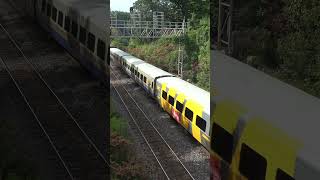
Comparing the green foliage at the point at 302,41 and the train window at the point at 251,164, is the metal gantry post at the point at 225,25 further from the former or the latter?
the train window at the point at 251,164

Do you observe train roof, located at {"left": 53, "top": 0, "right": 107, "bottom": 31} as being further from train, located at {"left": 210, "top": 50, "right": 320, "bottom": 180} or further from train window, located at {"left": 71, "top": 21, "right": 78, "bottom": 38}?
train, located at {"left": 210, "top": 50, "right": 320, "bottom": 180}

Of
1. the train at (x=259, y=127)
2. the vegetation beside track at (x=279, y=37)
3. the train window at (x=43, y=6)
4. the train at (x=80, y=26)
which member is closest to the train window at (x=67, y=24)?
the train at (x=80, y=26)

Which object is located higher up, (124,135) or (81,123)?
(81,123)

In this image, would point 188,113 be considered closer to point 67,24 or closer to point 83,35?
point 83,35

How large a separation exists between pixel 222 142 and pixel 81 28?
2.62m

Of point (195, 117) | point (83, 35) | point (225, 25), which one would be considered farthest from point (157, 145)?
point (83, 35)

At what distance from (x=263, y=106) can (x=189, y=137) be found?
3885mm

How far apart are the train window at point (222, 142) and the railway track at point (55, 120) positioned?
65.4 inches

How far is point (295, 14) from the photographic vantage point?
25.7 feet

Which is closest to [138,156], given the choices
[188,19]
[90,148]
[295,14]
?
[90,148]

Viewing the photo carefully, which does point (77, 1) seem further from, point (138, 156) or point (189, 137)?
point (189, 137)

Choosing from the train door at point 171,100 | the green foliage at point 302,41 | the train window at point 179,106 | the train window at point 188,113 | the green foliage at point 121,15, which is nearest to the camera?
the green foliage at point 121,15

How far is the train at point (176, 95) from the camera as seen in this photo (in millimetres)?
8250

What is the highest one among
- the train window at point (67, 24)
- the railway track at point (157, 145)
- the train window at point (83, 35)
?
the train window at point (67, 24)
